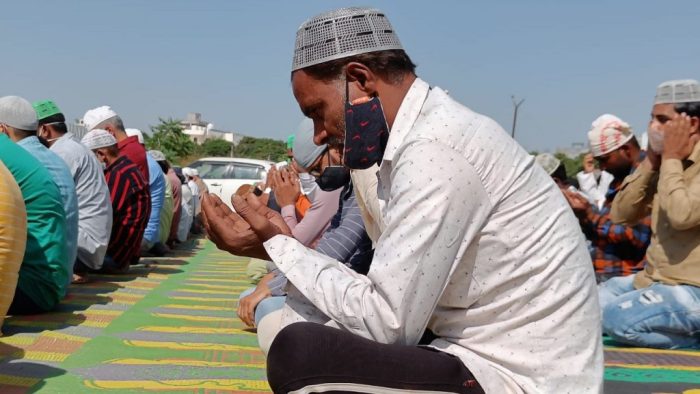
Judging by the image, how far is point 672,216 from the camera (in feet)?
13.2

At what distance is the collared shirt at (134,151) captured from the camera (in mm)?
8375

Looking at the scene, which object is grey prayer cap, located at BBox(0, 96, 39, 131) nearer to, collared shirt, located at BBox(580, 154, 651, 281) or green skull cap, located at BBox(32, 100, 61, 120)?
green skull cap, located at BBox(32, 100, 61, 120)

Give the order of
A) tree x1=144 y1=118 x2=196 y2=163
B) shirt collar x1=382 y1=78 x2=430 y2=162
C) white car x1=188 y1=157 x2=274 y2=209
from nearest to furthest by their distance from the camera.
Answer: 1. shirt collar x1=382 y1=78 x2=430 y2=162
2. white car x1=188 y1=157 x2=274 y2=209
3. tree x1=144 y1=118 x2=196 y2=163

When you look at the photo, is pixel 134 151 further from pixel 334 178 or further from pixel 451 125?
pixel 451 125

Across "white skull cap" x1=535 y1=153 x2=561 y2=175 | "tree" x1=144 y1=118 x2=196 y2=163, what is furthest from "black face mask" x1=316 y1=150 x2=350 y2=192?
"tree" x1=144 y1=118 x2=196 y2=163

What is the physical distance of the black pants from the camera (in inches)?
72.2

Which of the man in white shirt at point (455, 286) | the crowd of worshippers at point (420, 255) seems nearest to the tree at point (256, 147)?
the crowd of worshippers at point (420, 255)

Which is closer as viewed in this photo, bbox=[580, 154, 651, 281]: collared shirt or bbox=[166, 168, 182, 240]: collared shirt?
bbox=[580, 154, 651, 281]: collared shirt

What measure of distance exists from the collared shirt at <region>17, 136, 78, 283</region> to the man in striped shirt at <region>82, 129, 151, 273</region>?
173 centimetres

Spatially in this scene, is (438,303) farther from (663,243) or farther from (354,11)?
(663,243)

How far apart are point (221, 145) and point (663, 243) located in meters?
51.8

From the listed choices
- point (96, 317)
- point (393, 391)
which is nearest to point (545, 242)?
point (393, 391)

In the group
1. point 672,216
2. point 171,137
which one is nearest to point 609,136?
point 672,216

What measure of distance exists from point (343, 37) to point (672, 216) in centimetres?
262
